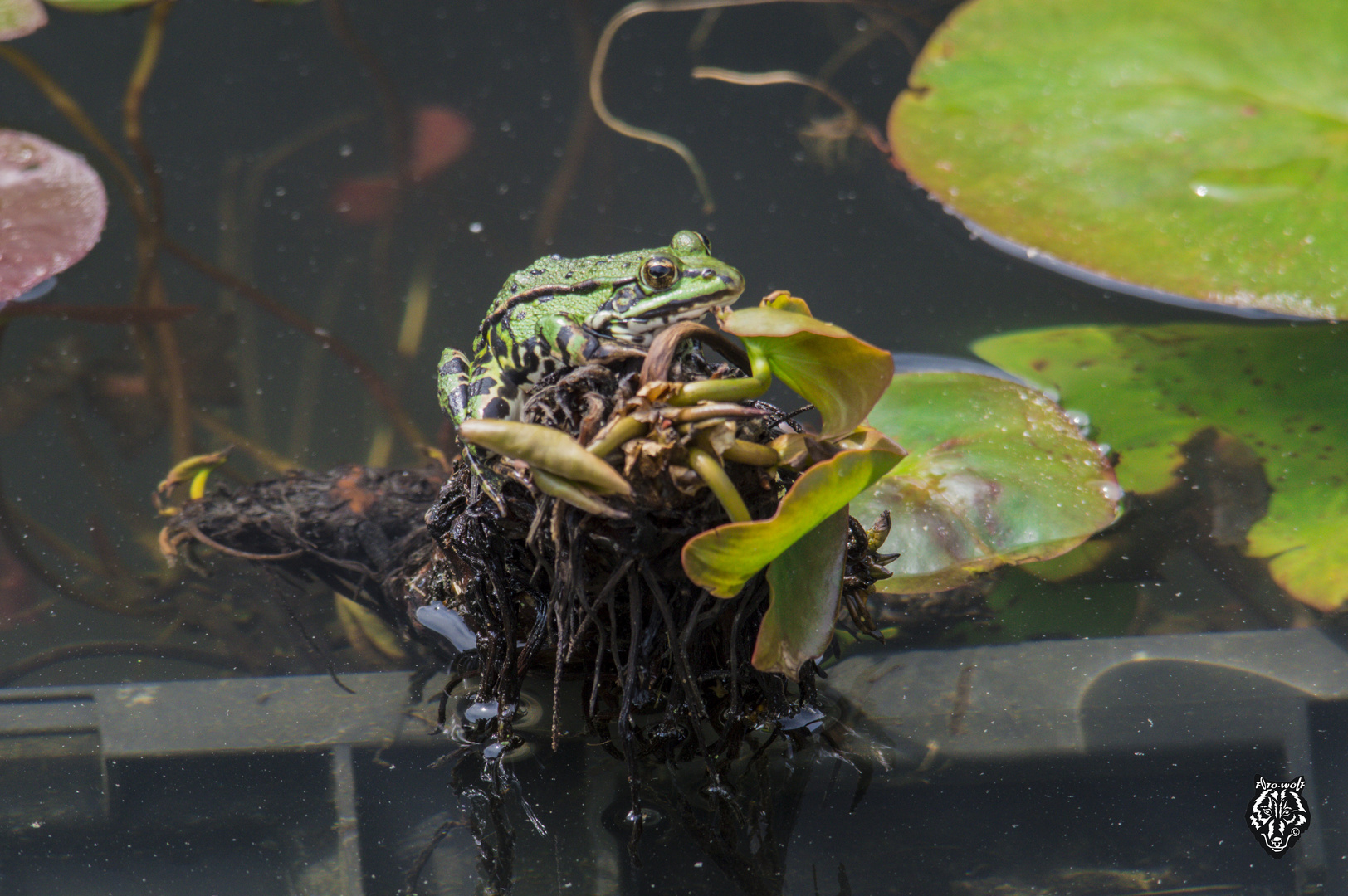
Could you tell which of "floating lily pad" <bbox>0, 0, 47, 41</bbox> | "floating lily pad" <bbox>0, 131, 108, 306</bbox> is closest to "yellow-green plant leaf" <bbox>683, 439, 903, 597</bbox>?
"floating lily pad" <bbox>0, 131, 108, 306</bbox>

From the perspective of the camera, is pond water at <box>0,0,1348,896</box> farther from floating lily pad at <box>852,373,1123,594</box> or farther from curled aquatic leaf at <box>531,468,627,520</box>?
curled aquatic leaf at <box>531,468,627,520</box>

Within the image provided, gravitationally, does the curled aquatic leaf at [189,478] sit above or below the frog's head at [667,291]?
below

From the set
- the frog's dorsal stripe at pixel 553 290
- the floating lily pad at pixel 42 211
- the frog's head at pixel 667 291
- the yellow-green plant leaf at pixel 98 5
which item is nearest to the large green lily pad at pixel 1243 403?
the frog's head at pixel 667 291

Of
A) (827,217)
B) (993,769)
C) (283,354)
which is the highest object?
(827,217)

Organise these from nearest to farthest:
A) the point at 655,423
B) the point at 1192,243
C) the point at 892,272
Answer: the point at 655,423 < the point at 1192,243 < the point at 892,272

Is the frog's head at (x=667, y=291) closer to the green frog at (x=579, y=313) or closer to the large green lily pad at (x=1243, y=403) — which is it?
the green frog at (x=579, y=313)

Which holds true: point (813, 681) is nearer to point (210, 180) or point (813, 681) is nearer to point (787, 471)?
point (787, 471)

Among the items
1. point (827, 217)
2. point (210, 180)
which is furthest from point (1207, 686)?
point (210, 180)

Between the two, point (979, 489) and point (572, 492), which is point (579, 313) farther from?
point (979, 489)
